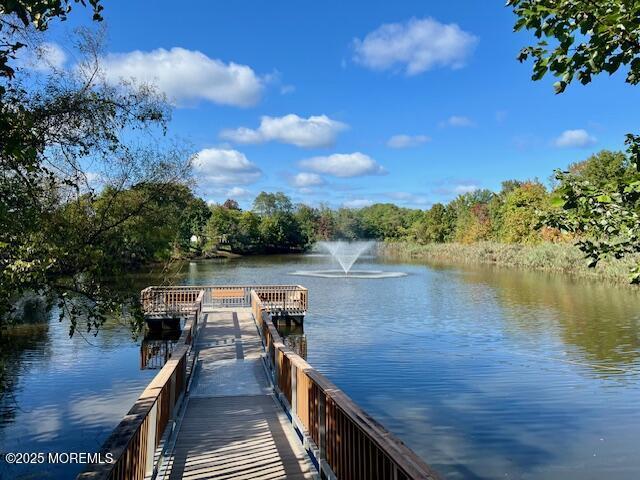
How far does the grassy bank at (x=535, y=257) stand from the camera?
36.3 metres

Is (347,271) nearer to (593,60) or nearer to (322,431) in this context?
(322,431)

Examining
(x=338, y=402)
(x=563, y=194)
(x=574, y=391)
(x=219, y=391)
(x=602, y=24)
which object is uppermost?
(x=602, y=24)

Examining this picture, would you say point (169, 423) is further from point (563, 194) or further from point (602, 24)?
point (602, 24)

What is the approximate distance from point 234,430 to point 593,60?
5.82 meters

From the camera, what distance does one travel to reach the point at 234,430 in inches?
262

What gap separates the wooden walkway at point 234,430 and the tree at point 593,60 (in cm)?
362

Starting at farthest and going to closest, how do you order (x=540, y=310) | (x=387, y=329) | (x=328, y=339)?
(x=540, y=310) → (x=387, y=329) → (x=328, y=339)

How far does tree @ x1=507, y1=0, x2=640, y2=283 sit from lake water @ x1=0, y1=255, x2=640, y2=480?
214 inches

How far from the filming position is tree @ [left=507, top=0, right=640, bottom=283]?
10.2ft

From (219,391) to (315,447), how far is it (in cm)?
431

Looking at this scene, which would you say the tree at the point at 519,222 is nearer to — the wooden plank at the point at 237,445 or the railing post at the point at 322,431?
the wooden plank at the point at 237,445

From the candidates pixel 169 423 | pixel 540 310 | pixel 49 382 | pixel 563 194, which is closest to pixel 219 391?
pixel 169 423

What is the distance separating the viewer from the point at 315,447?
5246 millimetres

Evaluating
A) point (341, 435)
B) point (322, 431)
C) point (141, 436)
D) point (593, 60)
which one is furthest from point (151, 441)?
point (593, 60)
